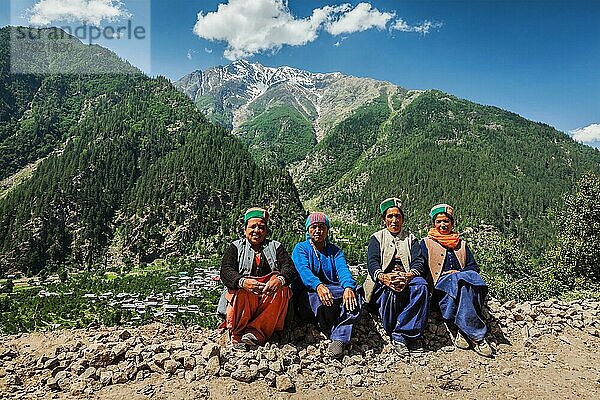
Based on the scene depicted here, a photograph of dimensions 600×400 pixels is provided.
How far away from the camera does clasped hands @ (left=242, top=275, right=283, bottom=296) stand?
186 inches

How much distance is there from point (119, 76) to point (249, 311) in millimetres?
185525

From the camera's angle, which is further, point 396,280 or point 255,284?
point 396,280

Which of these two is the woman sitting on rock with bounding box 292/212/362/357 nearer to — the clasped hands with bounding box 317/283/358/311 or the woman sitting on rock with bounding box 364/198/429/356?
the clasped hands with bounding box 317/283/358/311

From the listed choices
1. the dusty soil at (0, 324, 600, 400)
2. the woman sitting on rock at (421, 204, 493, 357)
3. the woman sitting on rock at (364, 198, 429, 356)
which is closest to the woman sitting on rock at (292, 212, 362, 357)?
the woman sitting on rock at (364, 198, 429, 356)

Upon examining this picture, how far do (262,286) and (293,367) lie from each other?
3.32 feet

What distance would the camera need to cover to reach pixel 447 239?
583 centimetres

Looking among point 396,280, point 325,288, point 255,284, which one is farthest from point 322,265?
point 255,284

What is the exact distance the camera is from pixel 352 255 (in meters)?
84.6

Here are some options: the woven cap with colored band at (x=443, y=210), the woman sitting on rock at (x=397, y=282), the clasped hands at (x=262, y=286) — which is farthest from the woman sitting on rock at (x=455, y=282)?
the clasped hands at (x=262, y=286)

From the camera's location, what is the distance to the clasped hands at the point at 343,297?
4969 mm

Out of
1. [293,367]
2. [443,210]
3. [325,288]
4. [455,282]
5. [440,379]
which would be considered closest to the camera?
[293,367]

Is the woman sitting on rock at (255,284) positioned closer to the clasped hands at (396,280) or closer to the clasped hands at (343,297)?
the clasped hands at (343,297)

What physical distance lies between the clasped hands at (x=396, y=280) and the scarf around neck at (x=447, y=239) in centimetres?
91

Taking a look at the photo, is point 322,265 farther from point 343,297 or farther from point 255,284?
point 255,284
